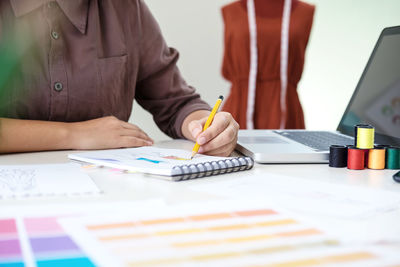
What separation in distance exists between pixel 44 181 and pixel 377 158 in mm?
551

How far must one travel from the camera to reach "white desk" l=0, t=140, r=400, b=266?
0.53 meters

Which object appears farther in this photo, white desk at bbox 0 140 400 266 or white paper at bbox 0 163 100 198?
white paper at bbox 0 163 100 198

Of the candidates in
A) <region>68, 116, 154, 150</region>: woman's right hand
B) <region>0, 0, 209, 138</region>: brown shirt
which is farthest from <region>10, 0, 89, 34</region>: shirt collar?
<region>68, 116, 154, 150</region>: woman's right hand

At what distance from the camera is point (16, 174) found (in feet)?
2.49

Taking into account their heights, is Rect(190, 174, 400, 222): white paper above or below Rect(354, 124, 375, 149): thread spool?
below

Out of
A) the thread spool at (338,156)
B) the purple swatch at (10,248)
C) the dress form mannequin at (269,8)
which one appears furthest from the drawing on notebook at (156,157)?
the dress form mannequin at (269,8)

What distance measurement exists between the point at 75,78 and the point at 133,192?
1.92 feet

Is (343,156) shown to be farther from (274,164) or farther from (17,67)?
(17,67)

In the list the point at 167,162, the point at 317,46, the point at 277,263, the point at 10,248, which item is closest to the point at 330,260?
the point at 277,263

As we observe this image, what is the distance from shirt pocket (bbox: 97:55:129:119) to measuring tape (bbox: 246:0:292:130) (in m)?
0.73

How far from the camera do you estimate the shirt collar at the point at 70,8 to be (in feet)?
3.59

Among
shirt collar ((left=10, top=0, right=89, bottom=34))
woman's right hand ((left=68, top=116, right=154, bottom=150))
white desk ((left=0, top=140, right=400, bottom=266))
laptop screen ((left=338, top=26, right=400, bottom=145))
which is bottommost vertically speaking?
white desk ((left=0, top=140, right=400, bottom=266))

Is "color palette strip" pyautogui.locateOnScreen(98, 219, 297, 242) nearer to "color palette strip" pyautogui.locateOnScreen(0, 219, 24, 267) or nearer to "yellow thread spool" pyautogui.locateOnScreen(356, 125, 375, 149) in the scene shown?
"color palette strip" pyautogui.locateOnScreen(0, 219, 24, 267)

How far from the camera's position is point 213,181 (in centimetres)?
74
